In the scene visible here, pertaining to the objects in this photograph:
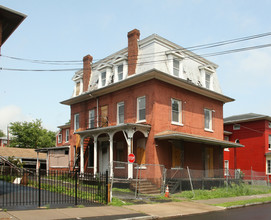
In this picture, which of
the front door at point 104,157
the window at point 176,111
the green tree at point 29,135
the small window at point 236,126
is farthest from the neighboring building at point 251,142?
the green tree at point 29,135

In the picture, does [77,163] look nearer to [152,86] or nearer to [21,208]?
[152,86]

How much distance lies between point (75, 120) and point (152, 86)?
11160 millimetres

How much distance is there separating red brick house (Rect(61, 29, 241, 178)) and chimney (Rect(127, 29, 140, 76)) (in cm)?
8

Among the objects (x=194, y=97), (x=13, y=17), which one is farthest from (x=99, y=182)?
(x=194, y=97)

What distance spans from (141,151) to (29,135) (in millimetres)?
40073

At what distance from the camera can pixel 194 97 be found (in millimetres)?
25938

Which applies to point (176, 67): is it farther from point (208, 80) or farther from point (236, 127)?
point (236, 127)

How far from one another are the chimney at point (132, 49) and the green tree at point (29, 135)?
3747 centimetres

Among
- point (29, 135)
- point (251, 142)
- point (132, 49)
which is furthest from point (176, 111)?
point (29, 135)

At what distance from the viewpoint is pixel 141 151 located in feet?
74.9

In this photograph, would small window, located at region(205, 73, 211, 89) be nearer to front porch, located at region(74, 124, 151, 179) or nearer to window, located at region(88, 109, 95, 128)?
front porch, located at region(74, 124, 151, 179)

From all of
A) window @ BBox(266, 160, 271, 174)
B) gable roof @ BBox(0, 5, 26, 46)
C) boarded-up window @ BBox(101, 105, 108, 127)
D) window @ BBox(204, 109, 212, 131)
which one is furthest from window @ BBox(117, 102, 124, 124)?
window @ BBox(266, 160, 271, 174)

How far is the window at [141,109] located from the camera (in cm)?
2314

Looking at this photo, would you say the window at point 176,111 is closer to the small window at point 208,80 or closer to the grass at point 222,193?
the small window at point 208,80
